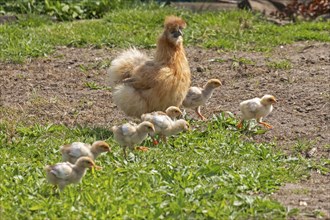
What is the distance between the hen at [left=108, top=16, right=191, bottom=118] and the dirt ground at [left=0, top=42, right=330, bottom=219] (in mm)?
447

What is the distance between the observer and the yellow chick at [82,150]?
7.94m

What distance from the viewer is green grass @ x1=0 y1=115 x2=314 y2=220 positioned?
7004 mm

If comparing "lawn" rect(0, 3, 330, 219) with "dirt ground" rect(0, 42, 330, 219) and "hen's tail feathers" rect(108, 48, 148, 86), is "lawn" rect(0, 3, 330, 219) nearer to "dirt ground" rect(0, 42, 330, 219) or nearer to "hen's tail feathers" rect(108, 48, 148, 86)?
"dirt ground" rect(0, 42, 330, 219)

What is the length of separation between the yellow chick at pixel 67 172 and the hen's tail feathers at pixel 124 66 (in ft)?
9.29

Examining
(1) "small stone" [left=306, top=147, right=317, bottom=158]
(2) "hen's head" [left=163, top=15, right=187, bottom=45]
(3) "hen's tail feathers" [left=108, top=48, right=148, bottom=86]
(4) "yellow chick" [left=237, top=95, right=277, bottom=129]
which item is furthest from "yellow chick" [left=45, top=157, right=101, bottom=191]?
(2) "hen's head" [left=163, top=15, right=187, bottom=45]

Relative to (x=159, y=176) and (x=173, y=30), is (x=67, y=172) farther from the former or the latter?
(x=173, y=30)

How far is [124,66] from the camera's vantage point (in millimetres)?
10289

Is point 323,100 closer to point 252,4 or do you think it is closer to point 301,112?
point 301,112

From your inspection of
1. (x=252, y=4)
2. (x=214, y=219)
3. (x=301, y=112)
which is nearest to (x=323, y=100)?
(x=301, y=112)

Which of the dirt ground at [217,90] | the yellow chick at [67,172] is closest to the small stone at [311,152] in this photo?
the dirt ground at [217,90]

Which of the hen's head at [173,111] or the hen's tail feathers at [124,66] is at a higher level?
the hen's tail feathers at [124,66]

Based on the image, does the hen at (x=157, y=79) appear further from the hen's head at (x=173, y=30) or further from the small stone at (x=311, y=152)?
the small stone at (x=311, y=152)

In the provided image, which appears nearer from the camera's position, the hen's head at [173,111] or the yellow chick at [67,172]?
the yellow chick at [67,172]

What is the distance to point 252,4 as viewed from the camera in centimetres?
1562
